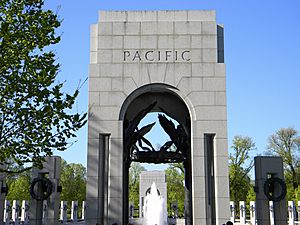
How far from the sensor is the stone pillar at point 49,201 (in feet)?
49.7

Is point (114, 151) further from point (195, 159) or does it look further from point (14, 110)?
point (14, 110)

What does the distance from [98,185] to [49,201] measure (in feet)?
6.92

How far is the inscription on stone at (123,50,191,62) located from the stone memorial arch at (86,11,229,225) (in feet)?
0.13

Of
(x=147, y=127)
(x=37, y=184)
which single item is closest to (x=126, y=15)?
(x=147, y=127)

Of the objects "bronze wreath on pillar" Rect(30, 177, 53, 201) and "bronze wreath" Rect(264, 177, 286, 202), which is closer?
"bronze wreath on pillar" Rect(30, 177, 53, 201)

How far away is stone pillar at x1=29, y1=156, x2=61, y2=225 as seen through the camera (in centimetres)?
1515

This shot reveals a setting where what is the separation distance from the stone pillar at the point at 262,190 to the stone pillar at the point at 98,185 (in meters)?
6.07

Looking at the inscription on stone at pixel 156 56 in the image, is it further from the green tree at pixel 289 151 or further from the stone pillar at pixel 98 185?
the green tree at pixel 289 151

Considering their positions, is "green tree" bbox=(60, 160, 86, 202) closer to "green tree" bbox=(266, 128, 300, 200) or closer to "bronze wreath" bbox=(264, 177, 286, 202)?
"green tree" bbox=(266, 128, 300, 200)

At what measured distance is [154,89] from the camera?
16.1 m

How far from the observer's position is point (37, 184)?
1522cm

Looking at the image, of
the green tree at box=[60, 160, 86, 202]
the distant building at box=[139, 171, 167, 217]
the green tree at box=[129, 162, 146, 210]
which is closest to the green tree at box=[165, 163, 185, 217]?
the green tree at box=[129, 162, 146, 210]

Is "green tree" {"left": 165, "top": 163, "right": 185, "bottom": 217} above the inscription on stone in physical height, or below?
below

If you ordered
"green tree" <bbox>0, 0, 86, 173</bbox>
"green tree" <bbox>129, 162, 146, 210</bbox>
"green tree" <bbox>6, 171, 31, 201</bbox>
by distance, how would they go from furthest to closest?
"green tree" <bbox>129, 162, 146, 210</bbox>
"green tree" <bbox>6, 171, 31, 201</bbox>
"green tree" <bbox>0, 0, 86, 173</bbox>
